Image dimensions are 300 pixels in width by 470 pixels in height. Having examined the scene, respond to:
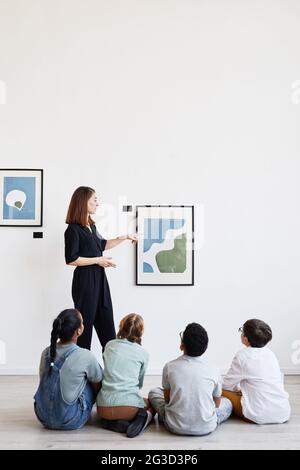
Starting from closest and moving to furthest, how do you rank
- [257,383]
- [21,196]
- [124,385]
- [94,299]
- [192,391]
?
[192,391]
[124,385]
[257,383]
[94,299]
[21,196]

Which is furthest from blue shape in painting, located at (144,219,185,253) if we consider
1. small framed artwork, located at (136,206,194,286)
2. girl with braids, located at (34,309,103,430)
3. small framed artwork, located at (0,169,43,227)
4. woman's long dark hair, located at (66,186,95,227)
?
girl with braids, located at (34,309,103,430)

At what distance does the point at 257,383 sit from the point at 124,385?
2.68 feet

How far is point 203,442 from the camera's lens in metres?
2.60

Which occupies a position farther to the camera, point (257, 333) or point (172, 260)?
point (172, 260)

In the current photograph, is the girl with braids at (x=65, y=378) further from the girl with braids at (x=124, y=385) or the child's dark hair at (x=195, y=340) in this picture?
the child's dark hair at (x=195, y=340)

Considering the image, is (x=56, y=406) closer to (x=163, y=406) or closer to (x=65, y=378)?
(x=65, y=378)

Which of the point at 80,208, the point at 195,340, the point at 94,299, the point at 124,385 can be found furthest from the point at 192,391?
the point at 80,208

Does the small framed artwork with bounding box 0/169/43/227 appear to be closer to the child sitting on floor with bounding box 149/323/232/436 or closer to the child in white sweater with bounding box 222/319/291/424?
the child sitting on floor with bounding box 149/323/232/436

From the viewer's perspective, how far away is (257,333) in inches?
117

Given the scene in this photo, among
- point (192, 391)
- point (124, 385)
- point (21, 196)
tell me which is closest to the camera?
point (192, 391)

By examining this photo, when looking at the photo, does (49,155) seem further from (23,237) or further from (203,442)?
(203,442)

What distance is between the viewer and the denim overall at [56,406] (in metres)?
2.75

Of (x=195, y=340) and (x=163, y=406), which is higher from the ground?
(x=195, y=340)
